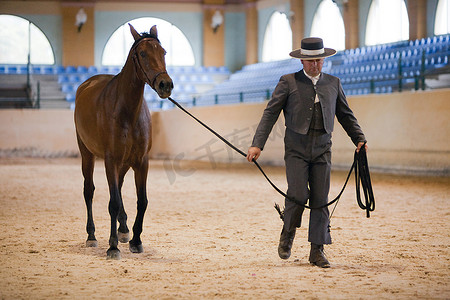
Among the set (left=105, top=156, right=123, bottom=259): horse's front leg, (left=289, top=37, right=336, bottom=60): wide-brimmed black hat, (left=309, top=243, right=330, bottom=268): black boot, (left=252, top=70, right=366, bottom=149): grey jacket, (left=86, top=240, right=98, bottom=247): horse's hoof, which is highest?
(left=289, top=37, right=336, bottom=60): wide-brimmed black hat

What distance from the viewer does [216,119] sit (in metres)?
19.6

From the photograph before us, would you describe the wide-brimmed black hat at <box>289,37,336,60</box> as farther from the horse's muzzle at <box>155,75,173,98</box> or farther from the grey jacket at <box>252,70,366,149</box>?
the horse's muzzle at <box>155,75,173,98</box>

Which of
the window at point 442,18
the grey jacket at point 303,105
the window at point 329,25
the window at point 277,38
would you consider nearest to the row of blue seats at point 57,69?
the window at point 277,38

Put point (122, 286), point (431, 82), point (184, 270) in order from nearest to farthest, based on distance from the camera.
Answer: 1. point (122, 286)
2. point (184, 270)
3. point (431, 82)

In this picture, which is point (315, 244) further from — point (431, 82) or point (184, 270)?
point (431, 82)

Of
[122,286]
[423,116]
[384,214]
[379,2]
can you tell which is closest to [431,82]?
[423,116]

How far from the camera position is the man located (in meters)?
5.12

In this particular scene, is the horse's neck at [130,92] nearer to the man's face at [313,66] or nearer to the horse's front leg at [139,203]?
the horse's front leg at [139,203]

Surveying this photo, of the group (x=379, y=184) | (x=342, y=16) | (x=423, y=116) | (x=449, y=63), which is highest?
(x=342, y=16)

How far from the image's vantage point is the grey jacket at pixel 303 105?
514 cm

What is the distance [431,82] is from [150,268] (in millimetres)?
10472

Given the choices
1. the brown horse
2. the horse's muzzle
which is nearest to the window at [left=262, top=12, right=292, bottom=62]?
the brown horse

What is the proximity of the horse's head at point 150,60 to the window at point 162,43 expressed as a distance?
24511 millimetres

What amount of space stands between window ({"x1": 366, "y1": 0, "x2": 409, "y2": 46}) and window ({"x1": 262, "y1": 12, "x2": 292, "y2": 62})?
5596mm
